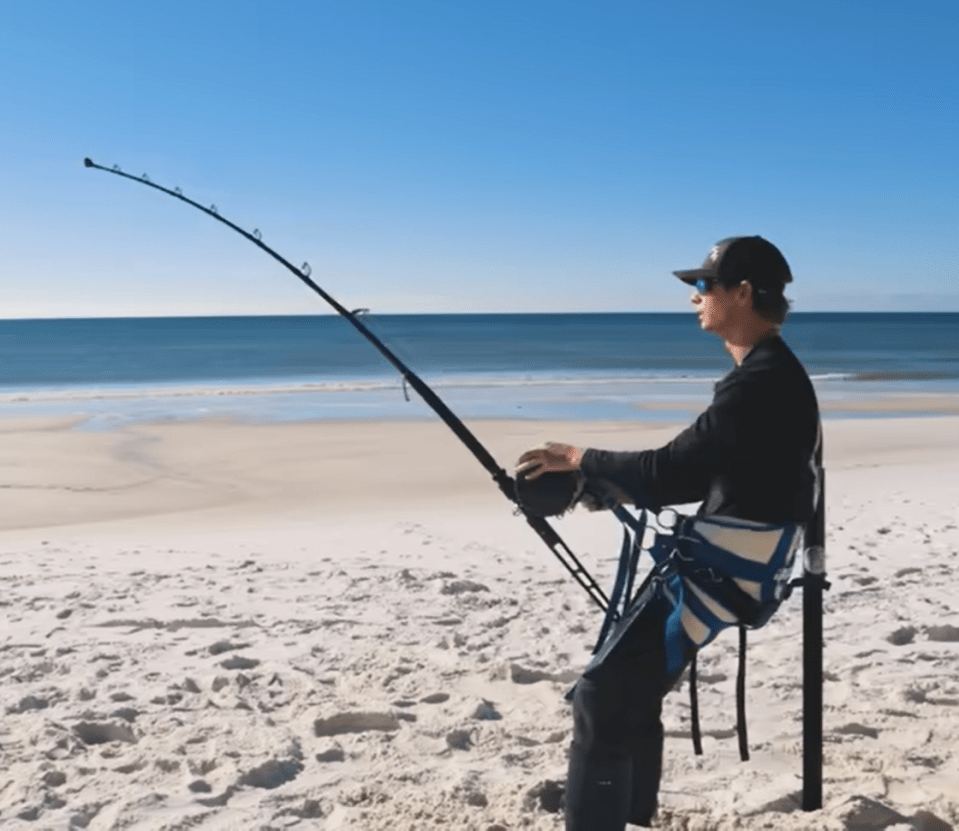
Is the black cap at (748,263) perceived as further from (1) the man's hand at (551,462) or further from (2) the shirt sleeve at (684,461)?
(1) the man's hand at (551,462)

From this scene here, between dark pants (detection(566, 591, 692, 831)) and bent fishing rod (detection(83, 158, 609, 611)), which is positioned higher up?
bent fishing rod (detection(83, 158, 609, 611))

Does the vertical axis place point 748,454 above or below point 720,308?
below

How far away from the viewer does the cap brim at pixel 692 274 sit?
2.66 m

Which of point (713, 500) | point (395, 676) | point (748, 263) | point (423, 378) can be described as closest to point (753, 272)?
point (748, 263)

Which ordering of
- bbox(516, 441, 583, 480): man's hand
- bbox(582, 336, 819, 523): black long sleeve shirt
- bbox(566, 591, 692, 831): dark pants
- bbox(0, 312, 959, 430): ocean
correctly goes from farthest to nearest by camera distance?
bbox(0, 312, 959, 430): ocean → bbox(516, 441, 583, 480): man's hand → bbox(566, 591, 692, 831): dark pants → bbox(582, 336, 819, 523): black long sleeve shirt

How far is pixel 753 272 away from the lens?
2623 millimetres

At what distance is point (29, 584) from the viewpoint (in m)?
6.98

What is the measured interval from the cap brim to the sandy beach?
6.11 feet

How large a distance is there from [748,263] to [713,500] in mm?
602

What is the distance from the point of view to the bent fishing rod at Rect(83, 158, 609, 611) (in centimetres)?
312

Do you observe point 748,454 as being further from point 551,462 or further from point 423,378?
point 423,378

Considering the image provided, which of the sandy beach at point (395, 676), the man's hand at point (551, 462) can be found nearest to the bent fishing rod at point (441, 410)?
the man's hand at point (551, 462)

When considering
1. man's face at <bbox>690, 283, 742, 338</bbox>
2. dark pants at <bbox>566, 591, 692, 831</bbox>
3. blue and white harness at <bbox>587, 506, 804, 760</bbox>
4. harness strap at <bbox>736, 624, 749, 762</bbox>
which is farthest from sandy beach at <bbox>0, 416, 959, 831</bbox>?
man's face at <bbox>690, 283, 742, 338</bbox>

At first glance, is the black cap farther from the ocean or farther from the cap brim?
the ocean
